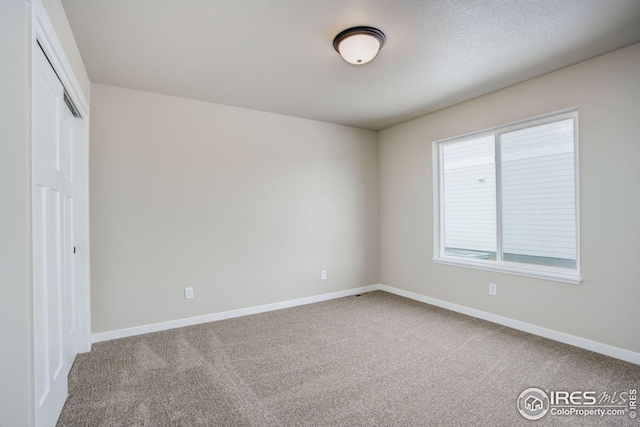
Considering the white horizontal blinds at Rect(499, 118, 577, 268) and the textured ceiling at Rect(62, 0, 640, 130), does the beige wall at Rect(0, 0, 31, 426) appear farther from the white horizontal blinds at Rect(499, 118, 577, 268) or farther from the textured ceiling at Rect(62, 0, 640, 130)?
the white horizontal blinds at Rect(499, 118, 577, 268)

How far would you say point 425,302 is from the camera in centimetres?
427

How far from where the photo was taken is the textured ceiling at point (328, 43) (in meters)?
2.06

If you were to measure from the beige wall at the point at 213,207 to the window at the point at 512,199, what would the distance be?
130 cm

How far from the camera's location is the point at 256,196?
4004 millimetres

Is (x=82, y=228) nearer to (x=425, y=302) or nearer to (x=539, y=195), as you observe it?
(x=425, y=302)

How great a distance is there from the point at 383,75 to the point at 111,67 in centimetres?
242

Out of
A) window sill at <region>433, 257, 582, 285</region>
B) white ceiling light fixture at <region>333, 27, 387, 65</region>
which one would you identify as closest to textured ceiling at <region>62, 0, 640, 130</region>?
white ceiling light fixture at <region>333, 27, 387, 65</region>

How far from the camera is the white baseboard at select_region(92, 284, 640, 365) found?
8.80 ft

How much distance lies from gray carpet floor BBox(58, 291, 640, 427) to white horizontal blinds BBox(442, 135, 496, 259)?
916mm

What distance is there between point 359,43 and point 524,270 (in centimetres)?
269

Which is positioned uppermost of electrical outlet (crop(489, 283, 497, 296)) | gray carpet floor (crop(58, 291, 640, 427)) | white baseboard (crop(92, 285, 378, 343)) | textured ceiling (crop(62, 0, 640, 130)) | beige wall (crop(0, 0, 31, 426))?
textured ceiling (crop(62, 0, 640, 130))

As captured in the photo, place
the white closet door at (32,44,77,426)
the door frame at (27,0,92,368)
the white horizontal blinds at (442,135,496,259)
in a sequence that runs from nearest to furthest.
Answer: the white closet door at (32,44,77,426)
the door frame at (27,0,92,368)
the white horizontal blinds at (442,135,496,259)

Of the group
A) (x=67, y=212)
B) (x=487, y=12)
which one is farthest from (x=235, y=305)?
(x=487, y=12)

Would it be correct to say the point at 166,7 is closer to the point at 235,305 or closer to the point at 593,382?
the point at 235,305
